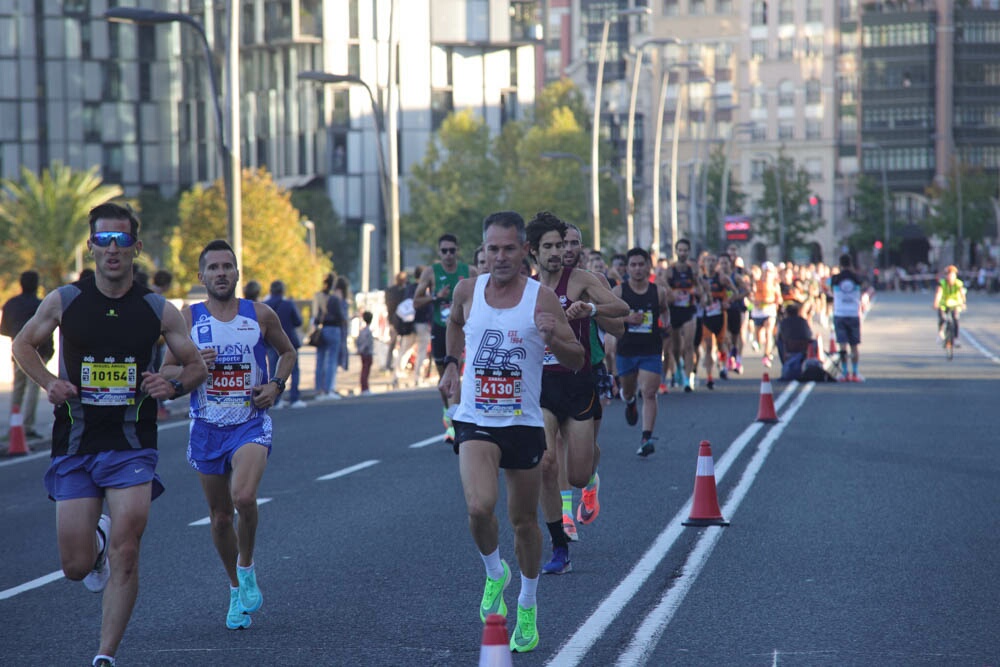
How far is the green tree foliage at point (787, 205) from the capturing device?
121 metres

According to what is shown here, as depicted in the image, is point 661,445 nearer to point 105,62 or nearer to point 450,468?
point 450,468

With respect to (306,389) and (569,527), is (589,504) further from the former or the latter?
(306,389)

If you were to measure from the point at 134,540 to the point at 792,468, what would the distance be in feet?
27.8

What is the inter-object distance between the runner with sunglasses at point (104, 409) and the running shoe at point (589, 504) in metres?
4.20

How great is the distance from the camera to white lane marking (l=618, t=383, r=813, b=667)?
6949 millimetres

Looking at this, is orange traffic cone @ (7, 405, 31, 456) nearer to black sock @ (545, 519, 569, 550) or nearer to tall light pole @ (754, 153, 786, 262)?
black sock @ (545, 519, 569, 550)

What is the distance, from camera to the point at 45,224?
203 ft

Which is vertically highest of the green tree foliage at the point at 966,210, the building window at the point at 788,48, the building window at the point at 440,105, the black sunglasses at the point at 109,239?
the building window at the point at 788,48

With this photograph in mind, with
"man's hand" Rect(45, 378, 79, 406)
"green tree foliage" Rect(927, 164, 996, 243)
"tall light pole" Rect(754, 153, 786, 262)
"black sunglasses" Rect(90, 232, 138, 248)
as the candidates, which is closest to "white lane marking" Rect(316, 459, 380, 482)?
"black sunglasses" Rect(90, 232, 138, 248)

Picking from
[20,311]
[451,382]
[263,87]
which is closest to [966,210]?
[263,87]

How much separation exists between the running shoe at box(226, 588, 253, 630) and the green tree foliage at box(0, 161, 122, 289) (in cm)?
5454

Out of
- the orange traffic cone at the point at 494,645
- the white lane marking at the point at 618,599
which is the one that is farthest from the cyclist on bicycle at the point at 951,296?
the orange traffic cone at the point at 494,645

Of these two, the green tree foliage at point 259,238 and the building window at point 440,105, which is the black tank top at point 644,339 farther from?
the building window at point 440,105


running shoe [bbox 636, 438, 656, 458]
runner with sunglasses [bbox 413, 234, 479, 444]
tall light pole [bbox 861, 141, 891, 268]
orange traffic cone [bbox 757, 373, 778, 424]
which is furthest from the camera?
tall light pole [bbox 861, 141, 891, 268]
